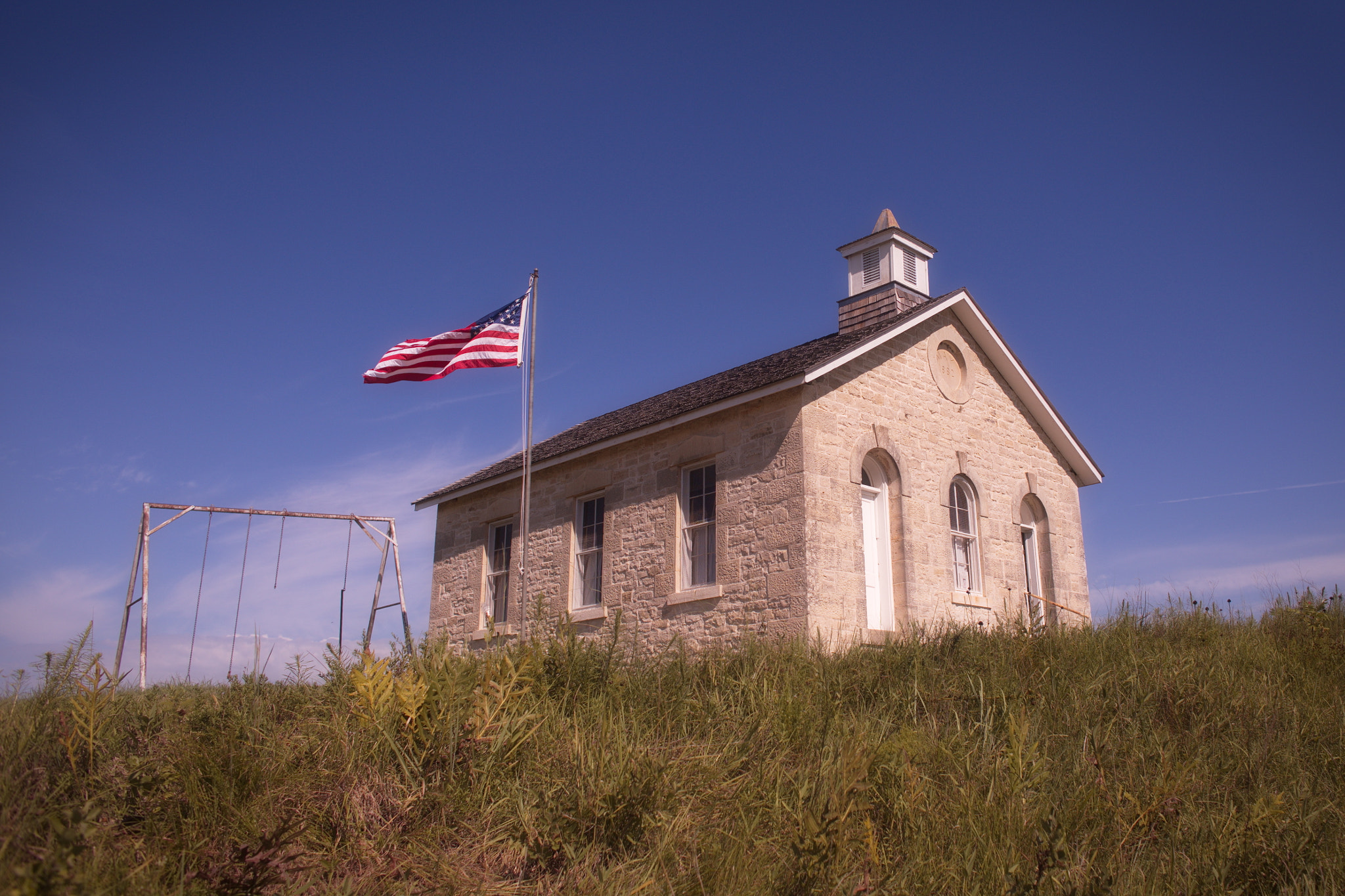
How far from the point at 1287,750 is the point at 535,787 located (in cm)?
585

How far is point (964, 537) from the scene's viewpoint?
552 inches

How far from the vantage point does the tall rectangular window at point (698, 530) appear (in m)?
13.1

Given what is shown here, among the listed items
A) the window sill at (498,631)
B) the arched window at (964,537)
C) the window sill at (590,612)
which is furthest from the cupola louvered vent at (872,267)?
the window sill at (498,631)

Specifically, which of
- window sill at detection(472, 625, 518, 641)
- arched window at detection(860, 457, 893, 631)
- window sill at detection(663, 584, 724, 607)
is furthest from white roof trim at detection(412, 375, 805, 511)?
window sill at detection(472, 625, 518, 641)

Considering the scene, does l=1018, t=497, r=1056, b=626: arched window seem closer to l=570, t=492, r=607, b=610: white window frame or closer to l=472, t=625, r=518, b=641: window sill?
l=570, t=492, r=607, b=610: white window frame

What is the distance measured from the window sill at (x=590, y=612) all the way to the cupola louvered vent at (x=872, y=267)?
697 cm

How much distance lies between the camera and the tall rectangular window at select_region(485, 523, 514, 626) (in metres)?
16.5

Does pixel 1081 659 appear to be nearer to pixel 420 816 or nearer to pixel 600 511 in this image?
pixel 420 816

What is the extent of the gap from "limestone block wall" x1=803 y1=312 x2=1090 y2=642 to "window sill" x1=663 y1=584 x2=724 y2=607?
1.53 meters

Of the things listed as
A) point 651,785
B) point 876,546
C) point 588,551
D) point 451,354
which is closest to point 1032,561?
point 876,546

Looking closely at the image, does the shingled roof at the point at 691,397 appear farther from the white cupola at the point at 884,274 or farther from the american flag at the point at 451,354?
the american flag at the point at 451,354

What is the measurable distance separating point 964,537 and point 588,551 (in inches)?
231

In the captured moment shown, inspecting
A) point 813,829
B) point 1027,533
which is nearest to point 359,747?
point 813,829

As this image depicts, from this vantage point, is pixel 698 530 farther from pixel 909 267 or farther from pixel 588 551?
pixel 909 267
